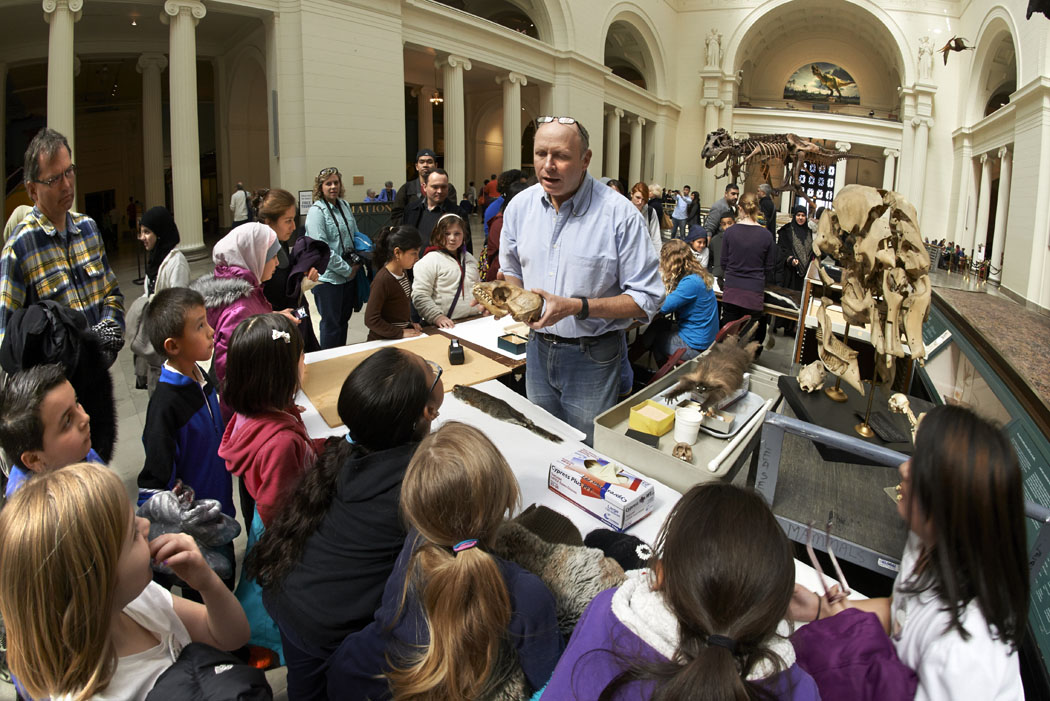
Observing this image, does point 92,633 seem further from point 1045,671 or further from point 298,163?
point 298,163

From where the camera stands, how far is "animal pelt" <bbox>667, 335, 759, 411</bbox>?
114 inches

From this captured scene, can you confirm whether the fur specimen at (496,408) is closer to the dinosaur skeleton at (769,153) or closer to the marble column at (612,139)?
the dinosaur skeleton at (769,153)

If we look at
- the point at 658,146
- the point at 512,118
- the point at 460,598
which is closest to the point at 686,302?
the point at 460,598

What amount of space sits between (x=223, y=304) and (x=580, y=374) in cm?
198

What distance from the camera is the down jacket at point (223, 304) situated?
10.3 ft

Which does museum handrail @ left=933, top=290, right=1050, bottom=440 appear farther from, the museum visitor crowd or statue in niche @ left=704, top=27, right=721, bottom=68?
statue in niche @ left=704, top=27, right=721, bottom=68

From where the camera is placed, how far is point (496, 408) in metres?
2.95

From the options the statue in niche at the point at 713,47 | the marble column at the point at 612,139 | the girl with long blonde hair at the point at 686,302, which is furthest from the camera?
the statue in niche at the point at 713,47

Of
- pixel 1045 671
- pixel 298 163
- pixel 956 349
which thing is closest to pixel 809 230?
pixel 956 349

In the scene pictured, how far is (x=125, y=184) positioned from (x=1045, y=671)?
24035 millimetres

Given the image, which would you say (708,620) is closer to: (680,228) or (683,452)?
(683,452)

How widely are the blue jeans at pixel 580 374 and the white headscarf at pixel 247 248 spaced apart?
1830 millimetres

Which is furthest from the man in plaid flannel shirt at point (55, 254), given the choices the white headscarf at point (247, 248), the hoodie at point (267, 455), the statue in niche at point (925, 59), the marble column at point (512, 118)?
the statue in niche at point (925, 59)

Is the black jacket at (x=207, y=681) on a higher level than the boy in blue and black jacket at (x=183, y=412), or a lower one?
lower
